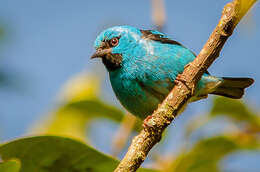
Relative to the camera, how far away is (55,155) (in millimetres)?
2084

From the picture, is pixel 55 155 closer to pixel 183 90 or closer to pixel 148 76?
pixel 183 90

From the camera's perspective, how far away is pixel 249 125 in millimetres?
3525

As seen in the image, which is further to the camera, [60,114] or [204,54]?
[60,114]

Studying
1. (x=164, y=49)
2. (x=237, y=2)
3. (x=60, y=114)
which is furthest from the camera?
(x=164, y=49)

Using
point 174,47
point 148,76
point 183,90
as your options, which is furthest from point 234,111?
point 183,90

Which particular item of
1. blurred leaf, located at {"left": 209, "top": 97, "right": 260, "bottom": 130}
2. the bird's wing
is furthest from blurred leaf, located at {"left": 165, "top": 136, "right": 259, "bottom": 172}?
the bird's wing

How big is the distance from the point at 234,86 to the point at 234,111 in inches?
46.9

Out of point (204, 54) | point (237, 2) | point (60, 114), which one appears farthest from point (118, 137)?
point (237, 2)

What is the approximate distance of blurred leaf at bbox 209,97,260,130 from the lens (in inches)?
135

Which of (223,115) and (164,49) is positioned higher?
(164,49)

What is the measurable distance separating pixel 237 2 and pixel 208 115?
1.73m

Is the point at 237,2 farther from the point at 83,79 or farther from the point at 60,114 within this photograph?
the point at 83,79

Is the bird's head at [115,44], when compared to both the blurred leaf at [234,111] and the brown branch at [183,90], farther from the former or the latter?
the brown branch at [183,90]

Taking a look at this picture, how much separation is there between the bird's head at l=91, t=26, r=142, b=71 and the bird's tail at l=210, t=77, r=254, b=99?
120 cm
